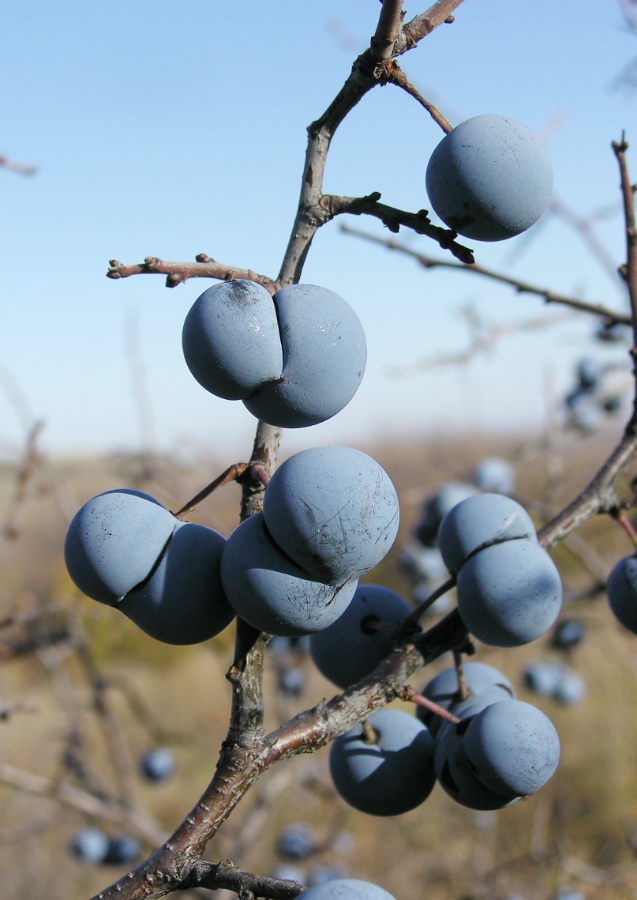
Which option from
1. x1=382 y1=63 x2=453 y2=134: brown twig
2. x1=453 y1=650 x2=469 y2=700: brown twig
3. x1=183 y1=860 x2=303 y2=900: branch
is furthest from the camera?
x1=453 y1=650 x2=469 y2=700: brown twig

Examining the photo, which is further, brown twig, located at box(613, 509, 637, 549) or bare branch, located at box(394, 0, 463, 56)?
brown twig, located at box(613, 509, 637, 549)

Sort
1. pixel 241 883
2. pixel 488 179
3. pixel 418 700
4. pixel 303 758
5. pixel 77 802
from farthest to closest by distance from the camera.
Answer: pixel 303 758 < pixel 77 802 < pixel 418 700 < pixel 488 179 < pixel 241 883

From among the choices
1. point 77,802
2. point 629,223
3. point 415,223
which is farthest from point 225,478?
point 77,802

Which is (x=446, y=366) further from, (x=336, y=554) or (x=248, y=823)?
(x=336, y=554)

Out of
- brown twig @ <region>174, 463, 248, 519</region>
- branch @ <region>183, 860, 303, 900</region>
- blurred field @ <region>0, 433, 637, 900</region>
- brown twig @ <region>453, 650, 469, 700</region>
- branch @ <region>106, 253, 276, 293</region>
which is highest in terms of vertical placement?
branch @ <region>106, 253, 276, 293</region>

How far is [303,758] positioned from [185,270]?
340 centimetres

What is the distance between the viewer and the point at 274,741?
→ 0.88 metres

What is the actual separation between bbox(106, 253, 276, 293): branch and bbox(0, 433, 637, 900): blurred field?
1703mm

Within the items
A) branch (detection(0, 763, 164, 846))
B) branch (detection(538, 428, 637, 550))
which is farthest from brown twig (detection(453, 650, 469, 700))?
branch (detection(0, 763, 164, 846))

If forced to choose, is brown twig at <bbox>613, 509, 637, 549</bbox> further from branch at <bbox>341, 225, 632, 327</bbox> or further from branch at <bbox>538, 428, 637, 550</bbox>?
branch at <bbox>341, 225, 632, 327</bbox>

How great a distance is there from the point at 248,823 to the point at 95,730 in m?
7.87

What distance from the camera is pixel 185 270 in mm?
777

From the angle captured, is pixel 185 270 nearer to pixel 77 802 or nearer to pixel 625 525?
pixel 625 525

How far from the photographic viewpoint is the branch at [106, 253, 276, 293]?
74cm
